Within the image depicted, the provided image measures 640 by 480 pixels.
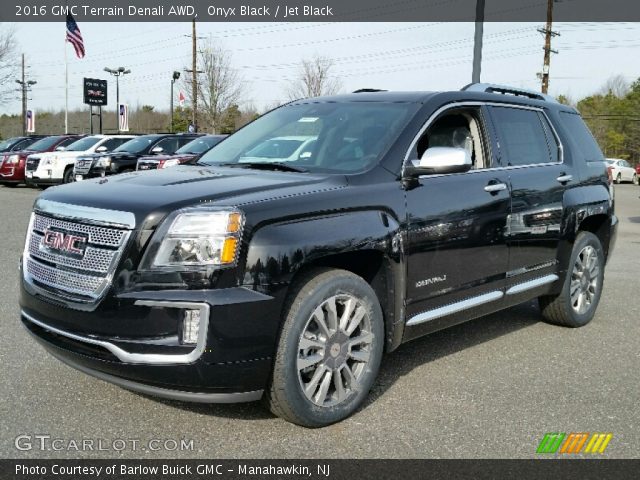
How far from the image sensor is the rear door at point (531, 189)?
477 cm

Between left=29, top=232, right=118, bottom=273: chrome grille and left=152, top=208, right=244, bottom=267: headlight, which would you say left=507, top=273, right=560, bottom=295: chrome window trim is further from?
left=29, top=232, right=118, bottom=273: chrome grille

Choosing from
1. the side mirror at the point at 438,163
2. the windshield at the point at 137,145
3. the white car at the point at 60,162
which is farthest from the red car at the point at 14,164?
the side mirror at the point at 438,163

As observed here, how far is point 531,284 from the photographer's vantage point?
199 inches

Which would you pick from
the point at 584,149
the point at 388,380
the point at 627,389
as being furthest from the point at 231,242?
the point at 584,149

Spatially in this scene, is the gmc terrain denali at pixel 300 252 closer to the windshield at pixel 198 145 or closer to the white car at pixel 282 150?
the white car at pixel 282 150

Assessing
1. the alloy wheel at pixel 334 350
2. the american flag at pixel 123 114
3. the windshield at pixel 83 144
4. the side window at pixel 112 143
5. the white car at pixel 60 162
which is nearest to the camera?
the alloy wheel at pixel 334 350

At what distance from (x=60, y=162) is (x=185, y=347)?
17792 millimetres

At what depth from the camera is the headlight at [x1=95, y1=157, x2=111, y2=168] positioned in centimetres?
1677

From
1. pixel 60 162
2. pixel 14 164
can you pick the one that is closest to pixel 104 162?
pixel 60 162

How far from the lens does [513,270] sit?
4773mm

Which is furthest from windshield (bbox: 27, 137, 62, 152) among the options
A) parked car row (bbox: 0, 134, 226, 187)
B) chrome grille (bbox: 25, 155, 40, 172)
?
chrome grille (bbox: 25, 155, 40, 172)

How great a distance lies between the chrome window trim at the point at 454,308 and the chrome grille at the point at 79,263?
1776 mm

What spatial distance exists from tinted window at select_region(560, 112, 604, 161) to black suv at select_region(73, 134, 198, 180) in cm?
1167

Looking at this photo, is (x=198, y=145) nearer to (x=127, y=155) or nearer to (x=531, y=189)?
(x=127, y=155)
